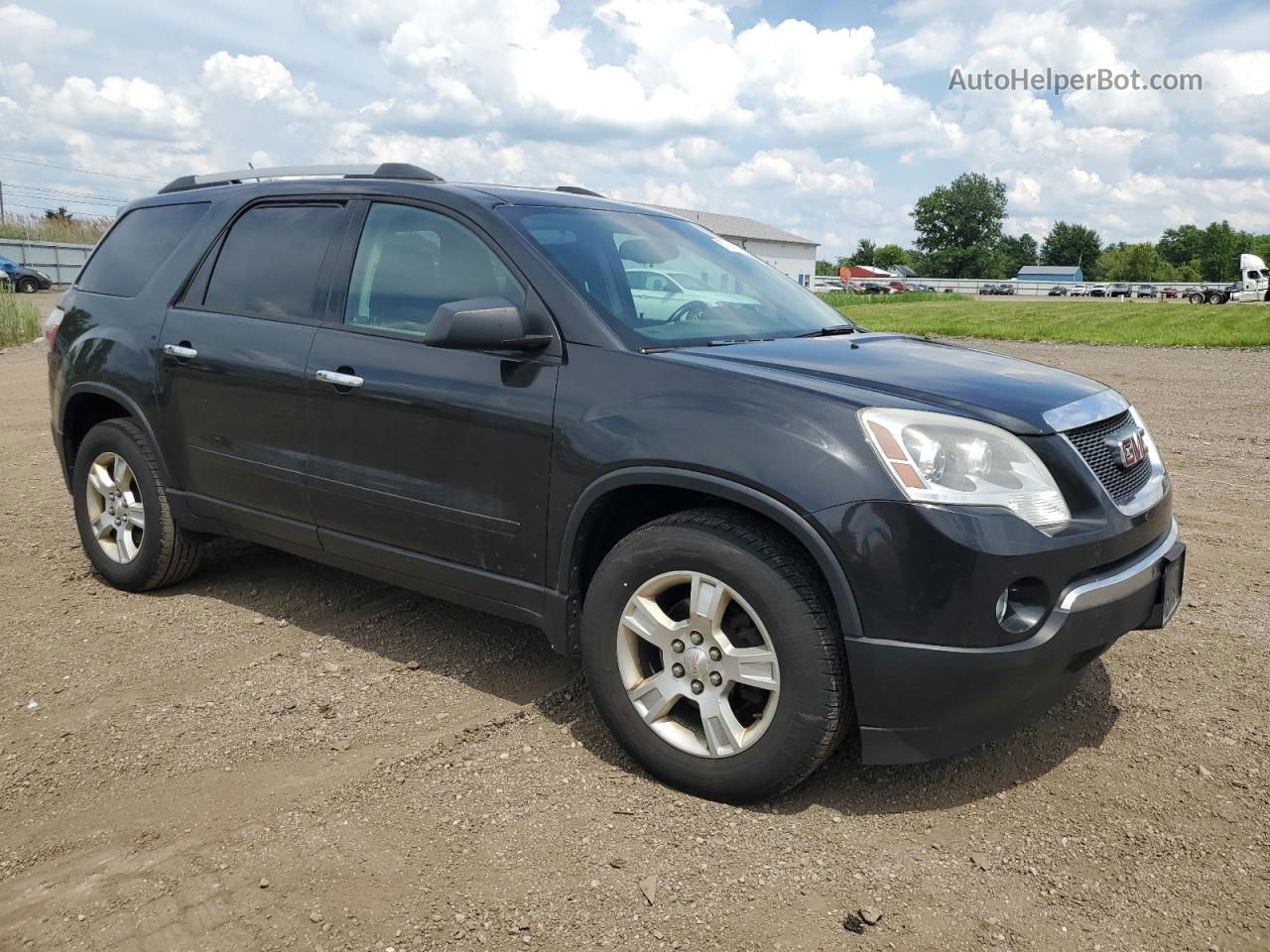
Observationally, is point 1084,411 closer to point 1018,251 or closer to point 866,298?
point 866,298

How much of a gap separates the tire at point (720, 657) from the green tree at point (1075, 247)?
16472cm

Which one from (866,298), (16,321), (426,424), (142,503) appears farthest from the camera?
(866,298)

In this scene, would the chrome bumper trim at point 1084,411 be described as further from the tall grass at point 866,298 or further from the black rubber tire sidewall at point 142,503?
the tall grass at point 866,298

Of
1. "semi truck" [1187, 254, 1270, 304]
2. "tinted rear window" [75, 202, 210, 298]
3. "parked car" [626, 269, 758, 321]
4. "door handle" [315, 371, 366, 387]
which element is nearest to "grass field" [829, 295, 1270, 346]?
"semi truck" [1187, 254, 1270, 304]

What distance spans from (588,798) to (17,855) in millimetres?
1589

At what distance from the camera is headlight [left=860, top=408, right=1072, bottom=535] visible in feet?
9.07

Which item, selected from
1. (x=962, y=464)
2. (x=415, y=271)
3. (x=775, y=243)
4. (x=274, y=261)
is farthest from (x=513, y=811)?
(x=775, y=243)

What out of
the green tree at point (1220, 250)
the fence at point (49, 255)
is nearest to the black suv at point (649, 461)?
the fence at point (49, 255)

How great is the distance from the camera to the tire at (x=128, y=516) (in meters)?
4.77

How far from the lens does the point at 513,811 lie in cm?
307

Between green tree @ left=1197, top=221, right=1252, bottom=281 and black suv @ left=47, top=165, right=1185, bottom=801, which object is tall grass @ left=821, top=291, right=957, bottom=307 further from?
green tree @ left=1197, top=221, right=1252, bottom=281

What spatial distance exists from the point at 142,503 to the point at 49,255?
44.1m

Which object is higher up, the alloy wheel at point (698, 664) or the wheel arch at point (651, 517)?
the wheel arch at point (651, 517)

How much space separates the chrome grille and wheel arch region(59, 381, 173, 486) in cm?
381
